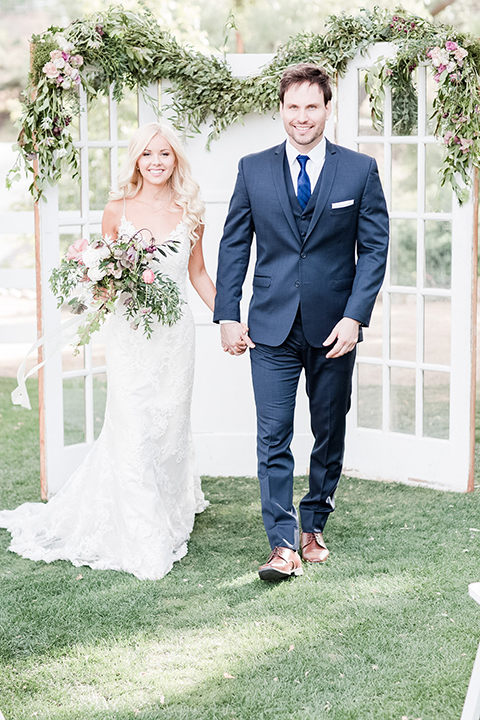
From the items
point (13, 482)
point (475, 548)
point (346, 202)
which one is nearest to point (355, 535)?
point (475, 548)

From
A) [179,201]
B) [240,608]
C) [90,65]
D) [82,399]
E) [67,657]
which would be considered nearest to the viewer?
[67,657]

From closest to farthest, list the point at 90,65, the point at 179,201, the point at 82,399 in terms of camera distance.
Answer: the point at 179,201 < the point at 90,65 < the point at 82,399

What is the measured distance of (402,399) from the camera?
17.3 ft

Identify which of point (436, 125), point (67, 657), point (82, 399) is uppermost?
point (436, 125)

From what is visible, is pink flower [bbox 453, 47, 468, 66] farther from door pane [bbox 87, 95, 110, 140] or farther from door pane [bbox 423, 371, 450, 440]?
door pane [bbox 87, 95, 110, 140]

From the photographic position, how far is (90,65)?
4762 millimetres

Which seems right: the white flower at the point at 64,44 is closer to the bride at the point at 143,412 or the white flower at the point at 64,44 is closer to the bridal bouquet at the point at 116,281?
the bride at the point at 143,412

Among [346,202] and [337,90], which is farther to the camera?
[337,90]

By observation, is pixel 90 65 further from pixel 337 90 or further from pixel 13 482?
pixel 13 482

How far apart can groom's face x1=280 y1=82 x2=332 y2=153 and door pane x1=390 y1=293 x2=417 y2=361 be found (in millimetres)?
1814

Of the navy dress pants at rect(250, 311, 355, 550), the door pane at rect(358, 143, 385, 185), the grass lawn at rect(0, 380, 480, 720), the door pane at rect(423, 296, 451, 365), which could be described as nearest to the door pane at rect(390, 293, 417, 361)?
the door pane at rect(423, 296, 451, 365)

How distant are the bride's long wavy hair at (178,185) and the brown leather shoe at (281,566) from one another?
4.96 ft

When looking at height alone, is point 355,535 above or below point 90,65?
below

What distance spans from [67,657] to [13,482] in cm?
242
